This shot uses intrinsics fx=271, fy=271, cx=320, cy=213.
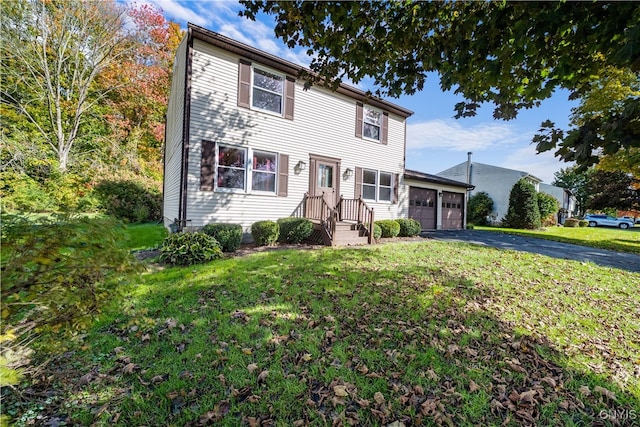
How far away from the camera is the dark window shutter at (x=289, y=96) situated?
9789 mm

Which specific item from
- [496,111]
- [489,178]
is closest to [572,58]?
[496,111]

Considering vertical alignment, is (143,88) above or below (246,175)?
above

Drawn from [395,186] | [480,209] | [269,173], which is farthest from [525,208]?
[269,173]

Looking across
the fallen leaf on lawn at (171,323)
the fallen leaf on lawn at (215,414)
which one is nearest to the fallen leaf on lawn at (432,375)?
the fallen leaf on lawn at (215,414)

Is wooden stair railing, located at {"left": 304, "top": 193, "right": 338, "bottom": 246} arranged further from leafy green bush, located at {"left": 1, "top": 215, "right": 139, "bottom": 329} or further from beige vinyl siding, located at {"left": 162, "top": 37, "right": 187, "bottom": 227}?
leafy green bush, located at {"left": 1, "top": 215, "right": 139, "bottom": 329}

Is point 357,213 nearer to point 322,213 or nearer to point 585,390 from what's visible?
point 322,213

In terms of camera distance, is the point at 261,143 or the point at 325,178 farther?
the point at 325,178

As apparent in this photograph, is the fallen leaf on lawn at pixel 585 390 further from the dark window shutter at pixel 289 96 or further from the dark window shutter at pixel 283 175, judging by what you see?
the dark window shutter at pixel 289 96

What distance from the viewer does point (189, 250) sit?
6.25m

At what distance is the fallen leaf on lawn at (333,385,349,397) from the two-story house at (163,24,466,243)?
621 centimetres

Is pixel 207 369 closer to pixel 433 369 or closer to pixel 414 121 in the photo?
pixel 433 369

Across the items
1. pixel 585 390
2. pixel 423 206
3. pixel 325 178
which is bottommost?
pixel 585 390

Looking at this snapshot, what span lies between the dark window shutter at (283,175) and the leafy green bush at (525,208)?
691 inches

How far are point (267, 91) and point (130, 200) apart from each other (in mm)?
10703
